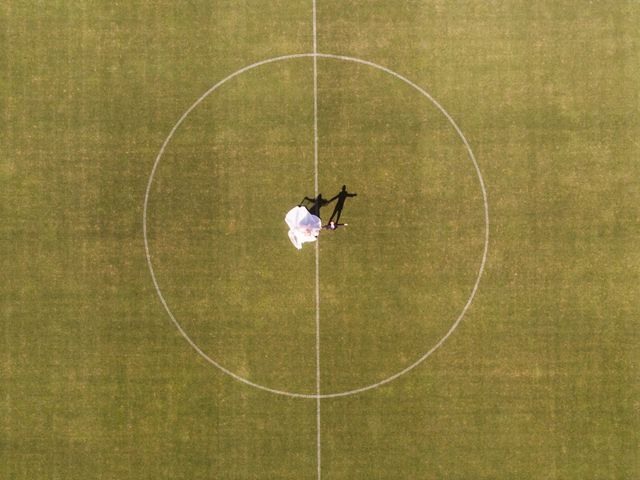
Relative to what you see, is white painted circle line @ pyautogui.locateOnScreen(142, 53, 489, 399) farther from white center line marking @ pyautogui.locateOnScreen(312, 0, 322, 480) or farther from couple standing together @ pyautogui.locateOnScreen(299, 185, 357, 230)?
couple standing together @ pyautogui.locateOnScreen(299, 185, 357, 230)

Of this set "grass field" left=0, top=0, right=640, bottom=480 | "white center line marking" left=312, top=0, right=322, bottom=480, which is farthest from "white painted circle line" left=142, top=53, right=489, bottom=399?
"white center line marking" left=312, top=0, right=322, bottom=480

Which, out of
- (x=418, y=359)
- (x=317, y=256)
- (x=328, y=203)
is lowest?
(x=418, y=359)

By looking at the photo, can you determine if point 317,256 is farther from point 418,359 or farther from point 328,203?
point 418,359

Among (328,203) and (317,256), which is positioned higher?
(328,203)

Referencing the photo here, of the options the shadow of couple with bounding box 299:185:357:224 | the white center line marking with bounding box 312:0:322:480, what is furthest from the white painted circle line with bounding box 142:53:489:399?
the shadow of couple with bounding box 299:185:357:224

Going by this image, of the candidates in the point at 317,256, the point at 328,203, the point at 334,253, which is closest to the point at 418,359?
the point at 334,253

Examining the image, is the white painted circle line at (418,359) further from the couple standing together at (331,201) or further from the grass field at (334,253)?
the couple standing together at (331,201)

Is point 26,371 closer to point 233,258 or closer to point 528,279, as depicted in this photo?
point 233,258

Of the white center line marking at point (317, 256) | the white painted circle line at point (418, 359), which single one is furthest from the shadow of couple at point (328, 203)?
the white painted circle line at point (418, 359)

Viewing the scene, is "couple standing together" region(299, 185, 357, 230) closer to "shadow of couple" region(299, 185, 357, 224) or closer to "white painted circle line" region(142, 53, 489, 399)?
"shadow of couple" region(299, 185, 357, 224)
